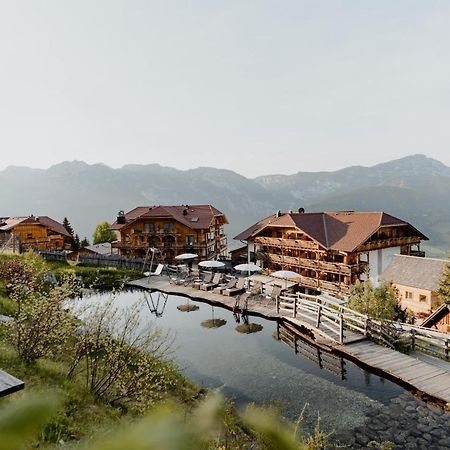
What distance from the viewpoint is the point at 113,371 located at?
10258 millimetres

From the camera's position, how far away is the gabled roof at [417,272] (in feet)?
85.8

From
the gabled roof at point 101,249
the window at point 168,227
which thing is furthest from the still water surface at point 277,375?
the gabled roof at point 101,249

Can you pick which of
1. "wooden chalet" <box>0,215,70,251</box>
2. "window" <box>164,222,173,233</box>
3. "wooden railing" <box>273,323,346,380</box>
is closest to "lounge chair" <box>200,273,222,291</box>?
"wooden railing" <box>273,323,346,380</box>

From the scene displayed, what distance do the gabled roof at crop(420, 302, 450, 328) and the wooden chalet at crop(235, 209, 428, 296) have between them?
1034 cm

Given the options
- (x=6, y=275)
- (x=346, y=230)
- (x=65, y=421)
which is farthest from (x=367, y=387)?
(x=346, y=230)

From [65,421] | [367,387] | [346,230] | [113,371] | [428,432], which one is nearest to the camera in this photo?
[65,421]

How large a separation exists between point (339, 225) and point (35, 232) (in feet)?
112

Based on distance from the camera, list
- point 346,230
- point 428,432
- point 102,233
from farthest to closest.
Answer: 1. point 102,233
2. point 346,230
3. point 428,432

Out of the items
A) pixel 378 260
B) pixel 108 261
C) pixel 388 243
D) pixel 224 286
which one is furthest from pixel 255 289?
pixel 108 261

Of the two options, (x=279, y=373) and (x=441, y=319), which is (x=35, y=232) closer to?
(x=279, y=373)

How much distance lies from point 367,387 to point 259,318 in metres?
9.13

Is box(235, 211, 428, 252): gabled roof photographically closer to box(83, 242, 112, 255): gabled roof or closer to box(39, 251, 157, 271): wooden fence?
box(39, 251, 157, 271): wooden fence

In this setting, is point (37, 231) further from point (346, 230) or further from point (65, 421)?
point (65, 421)

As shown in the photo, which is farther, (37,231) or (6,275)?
(37,231)
